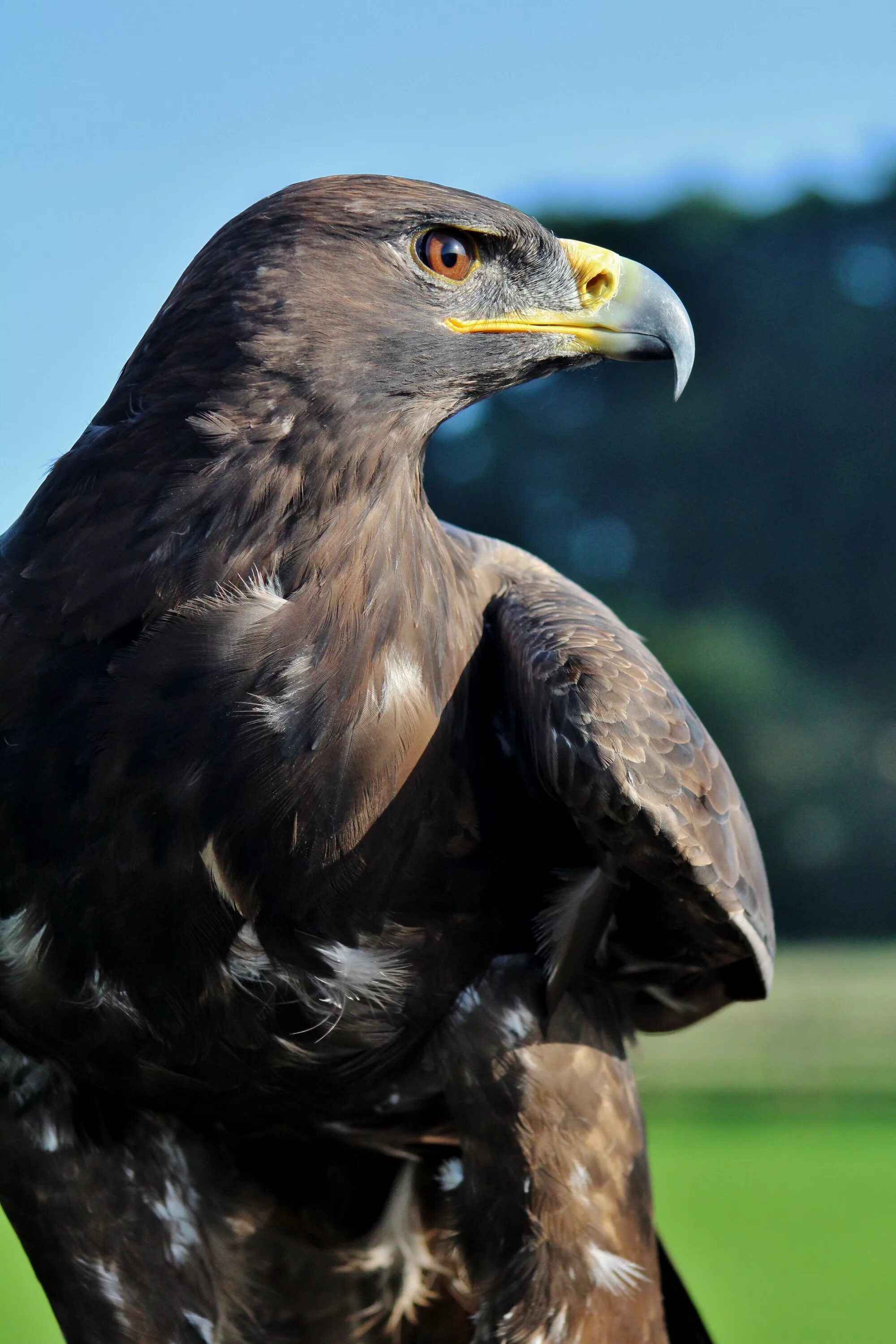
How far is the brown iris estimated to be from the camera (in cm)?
280

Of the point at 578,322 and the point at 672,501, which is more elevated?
the point at 578,322

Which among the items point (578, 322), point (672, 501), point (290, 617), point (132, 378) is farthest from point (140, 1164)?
point (672, 501)

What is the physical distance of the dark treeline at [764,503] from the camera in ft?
63.8

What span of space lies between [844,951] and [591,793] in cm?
1653

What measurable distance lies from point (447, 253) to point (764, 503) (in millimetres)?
19492

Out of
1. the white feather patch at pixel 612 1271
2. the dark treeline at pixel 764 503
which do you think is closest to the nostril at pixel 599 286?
the white feather patch at pixel 612 1271

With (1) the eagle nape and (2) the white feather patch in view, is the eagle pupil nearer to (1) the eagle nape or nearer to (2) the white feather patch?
(1) the eagle nape

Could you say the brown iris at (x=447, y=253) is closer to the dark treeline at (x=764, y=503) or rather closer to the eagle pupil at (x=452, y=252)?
the eagle pupil at (x=452, y=252)

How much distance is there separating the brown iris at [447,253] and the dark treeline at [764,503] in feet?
53.1

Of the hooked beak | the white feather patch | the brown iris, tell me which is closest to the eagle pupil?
the brown iris

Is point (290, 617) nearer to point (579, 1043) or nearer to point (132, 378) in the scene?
point (132, 378)

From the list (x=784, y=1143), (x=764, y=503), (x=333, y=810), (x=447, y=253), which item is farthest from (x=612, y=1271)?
(x=764, y=503)

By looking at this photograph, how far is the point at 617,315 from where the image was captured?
9.73 feet

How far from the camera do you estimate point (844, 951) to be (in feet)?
60.0
